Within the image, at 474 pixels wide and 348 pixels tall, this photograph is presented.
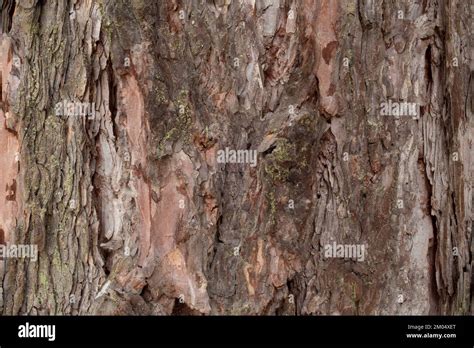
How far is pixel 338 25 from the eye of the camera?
3.74 m

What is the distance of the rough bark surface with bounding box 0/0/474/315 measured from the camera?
3.63 m

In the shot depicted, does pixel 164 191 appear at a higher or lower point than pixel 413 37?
lower

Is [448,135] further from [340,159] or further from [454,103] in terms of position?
[340,159]

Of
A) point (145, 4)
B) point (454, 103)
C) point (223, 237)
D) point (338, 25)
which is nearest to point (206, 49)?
point (145, 4)

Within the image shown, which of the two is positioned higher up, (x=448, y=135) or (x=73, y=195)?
(x=448, y=135)

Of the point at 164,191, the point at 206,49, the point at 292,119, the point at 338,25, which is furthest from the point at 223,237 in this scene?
the point at 338,25

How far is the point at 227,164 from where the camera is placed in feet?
12.0

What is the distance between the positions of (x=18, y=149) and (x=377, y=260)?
1866 mm

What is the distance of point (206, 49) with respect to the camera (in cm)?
372

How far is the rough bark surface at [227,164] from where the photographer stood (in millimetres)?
3627

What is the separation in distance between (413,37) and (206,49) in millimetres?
1054
